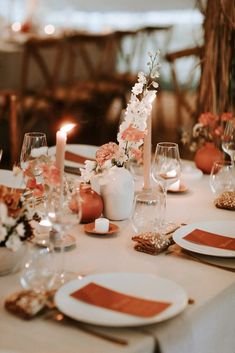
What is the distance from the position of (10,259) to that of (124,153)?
535 millimetres

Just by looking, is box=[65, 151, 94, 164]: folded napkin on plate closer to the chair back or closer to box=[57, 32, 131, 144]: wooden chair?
box=[57, 32, 131, 144]: wooden chair

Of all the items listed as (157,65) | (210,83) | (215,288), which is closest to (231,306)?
(215,288)

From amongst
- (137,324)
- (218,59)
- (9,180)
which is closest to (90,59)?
(218,59)

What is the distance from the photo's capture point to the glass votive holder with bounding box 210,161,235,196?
195 cm

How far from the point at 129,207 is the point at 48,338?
0.76 metres

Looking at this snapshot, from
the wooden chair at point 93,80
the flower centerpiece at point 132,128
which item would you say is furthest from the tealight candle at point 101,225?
the wooden chair at point 93,80

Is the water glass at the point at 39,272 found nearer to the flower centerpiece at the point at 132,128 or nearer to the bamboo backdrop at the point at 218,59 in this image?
the flower centerpiece at the point at 132,128

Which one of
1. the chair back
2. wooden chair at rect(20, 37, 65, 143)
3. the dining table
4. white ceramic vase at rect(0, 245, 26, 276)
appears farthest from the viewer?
the chair back

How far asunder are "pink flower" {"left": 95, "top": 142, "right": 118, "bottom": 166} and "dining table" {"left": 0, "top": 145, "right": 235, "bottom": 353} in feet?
0.65

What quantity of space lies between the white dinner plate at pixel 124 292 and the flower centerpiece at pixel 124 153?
388 mm

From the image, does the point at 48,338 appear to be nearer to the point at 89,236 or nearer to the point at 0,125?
the point at 89,236

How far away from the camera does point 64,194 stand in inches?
57.9

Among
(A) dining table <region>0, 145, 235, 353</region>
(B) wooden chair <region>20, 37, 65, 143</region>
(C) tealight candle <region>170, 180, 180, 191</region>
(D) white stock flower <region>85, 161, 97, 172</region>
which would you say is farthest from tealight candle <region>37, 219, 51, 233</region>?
(B) wooden chair <region>20, 37, 65, 143</region>

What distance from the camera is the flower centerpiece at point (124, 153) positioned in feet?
5.50
